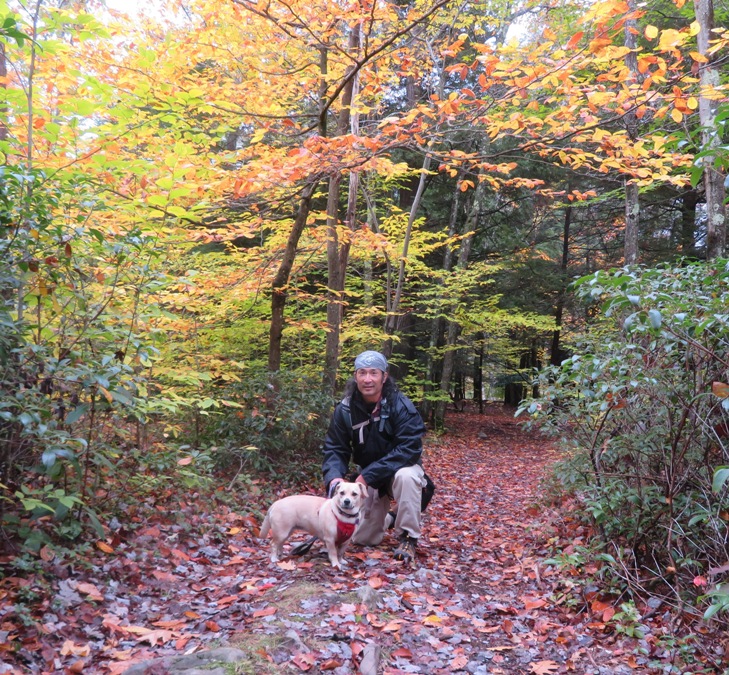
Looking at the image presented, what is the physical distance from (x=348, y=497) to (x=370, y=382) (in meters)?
1.12

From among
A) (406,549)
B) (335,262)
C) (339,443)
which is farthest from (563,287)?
(406,549)

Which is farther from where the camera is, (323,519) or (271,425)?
(271,425)

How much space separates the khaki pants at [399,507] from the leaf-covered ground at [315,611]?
19cm

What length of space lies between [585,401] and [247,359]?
250 inches

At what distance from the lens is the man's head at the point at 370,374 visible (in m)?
4.75

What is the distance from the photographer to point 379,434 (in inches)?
193

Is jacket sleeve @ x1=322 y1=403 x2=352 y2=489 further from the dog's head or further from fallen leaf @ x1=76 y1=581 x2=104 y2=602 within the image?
fallen leaf @ x1=76 y1=581 x2=104 y2=602

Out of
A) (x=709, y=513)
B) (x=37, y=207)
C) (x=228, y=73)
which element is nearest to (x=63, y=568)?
(x=37, y=207)

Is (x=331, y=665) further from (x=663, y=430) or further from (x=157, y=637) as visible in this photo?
(x=663, y=430)

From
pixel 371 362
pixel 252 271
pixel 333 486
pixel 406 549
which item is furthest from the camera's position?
pixel 252 271

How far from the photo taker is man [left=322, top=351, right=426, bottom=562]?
4.72m

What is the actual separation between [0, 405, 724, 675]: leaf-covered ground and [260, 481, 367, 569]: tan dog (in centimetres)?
20

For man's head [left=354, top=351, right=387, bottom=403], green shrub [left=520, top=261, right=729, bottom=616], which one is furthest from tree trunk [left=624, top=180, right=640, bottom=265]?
man's head [left=354, top=351, right=387, bottom=403]

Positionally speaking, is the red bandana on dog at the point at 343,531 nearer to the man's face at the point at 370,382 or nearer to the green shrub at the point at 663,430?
the man's face at the point at 370,382
